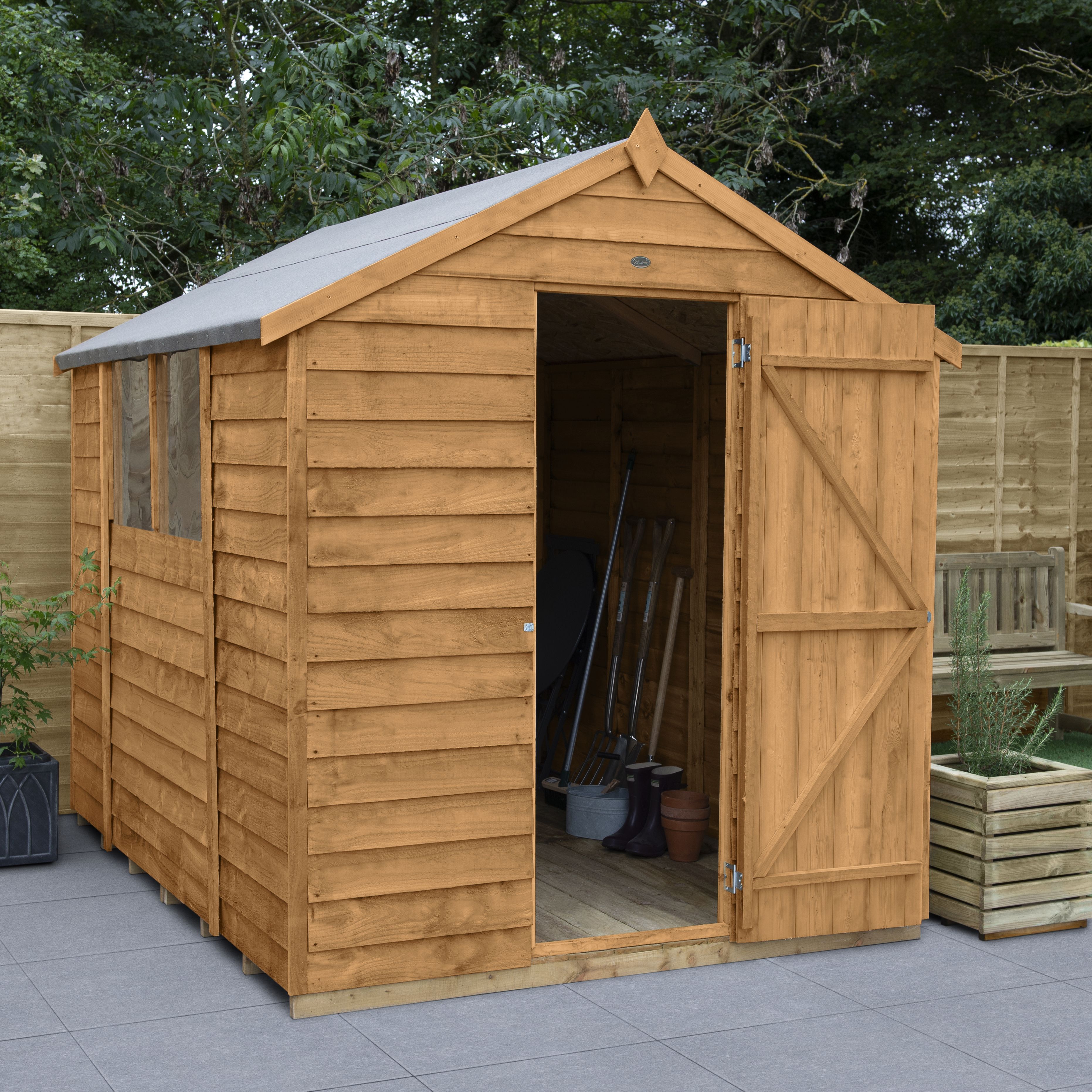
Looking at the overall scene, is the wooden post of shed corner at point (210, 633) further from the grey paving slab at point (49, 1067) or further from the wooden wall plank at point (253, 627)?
the grey paving slab at point (49, 1067)

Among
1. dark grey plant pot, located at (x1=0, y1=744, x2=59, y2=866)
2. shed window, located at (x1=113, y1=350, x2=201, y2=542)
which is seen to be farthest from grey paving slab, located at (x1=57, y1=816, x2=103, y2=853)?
shed window, located at (x1=113, y1=350, x2=201, y2=542)

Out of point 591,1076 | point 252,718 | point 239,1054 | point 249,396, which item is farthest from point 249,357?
point 591,1076

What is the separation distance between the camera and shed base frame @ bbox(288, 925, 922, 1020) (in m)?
4.29

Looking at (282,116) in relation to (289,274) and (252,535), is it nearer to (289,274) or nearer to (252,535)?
(289,274)

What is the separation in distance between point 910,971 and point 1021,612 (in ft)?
10.5

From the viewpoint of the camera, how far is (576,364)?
7.18m

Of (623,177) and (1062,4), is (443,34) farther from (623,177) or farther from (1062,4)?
(623,177)

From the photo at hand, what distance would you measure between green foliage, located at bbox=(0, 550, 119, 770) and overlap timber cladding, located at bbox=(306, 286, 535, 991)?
6.68ft

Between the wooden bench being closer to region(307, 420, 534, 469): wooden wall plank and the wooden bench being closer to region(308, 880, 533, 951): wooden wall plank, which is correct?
region(308, 880, 533, 951): wooden wall plank

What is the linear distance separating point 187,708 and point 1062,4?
43.2 ft

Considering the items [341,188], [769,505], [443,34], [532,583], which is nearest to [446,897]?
[532,583]

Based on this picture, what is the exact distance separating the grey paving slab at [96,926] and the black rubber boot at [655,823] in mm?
1781

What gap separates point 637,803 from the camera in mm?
6102

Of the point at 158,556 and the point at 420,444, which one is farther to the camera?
the point at 158,556
